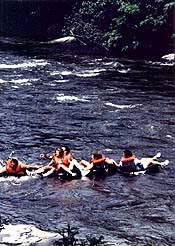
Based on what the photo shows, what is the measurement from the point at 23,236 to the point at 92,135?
1122 cm

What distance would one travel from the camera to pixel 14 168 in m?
15.7

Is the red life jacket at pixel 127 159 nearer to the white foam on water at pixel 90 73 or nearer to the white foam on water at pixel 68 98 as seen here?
the white foam on water at pixel 68 98

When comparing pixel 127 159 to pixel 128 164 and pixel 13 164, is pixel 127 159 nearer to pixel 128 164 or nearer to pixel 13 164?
pixel 128 164

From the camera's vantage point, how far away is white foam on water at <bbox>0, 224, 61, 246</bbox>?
8.52 m

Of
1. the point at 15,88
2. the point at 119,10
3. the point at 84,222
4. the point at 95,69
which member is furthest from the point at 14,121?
the point at 119,10

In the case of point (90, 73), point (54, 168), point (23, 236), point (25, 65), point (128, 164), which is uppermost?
point (25, 65)

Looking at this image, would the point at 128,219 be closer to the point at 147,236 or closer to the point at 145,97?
the point at 147,236

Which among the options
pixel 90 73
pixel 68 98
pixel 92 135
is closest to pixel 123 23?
pixel 90 73

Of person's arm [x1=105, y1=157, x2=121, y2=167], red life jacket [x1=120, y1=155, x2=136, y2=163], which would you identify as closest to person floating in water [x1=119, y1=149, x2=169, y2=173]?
red life jacket [x1=120, y1=155, x2=136, y2=163]

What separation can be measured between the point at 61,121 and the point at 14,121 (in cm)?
200

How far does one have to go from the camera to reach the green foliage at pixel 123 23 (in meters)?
39.8

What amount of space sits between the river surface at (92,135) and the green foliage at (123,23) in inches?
135

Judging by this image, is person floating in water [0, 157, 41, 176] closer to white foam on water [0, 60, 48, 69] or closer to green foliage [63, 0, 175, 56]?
white foam on water [0, 60, 48, 69]

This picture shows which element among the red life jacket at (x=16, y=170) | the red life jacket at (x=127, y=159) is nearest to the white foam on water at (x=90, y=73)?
the red life jacket at (x=127, y=159)
